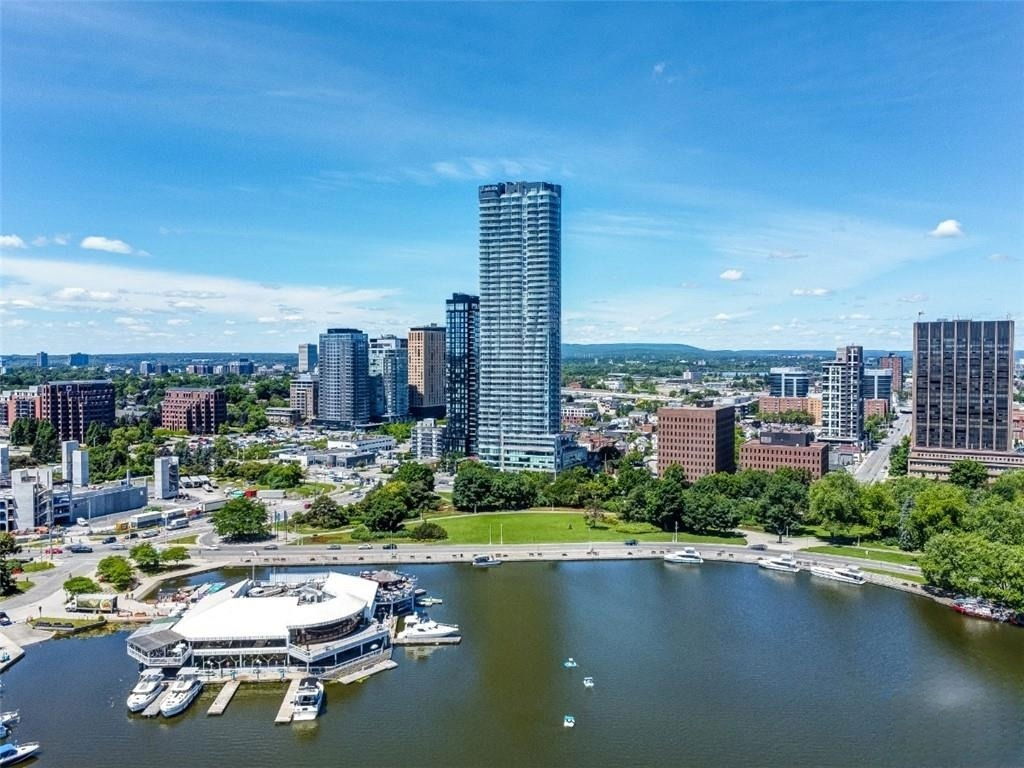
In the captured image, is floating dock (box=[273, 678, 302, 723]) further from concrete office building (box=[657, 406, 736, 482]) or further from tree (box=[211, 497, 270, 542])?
concrete office building (box=[657, 406, 736, 482])

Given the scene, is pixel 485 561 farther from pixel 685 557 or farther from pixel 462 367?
pixel 462 367

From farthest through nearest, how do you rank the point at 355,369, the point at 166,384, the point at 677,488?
the point at 166,384, the point at 355,369, the point at 677,488

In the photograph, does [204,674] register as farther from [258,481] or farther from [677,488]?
[258,481]

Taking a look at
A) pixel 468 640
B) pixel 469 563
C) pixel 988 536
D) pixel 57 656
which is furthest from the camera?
pixel 469 563

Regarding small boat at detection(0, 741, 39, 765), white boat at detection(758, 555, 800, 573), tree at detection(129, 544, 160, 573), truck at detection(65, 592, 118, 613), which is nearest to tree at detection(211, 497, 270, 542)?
tree at detection(129, 544, 160, 573)

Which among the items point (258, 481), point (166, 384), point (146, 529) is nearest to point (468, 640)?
point (146, 529)

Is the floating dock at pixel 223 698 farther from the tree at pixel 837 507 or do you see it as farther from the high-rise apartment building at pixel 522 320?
the high-rise apartment building at pixel 522 320

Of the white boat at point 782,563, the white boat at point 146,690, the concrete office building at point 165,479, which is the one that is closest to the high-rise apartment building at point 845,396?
the white boat at point 782,563
